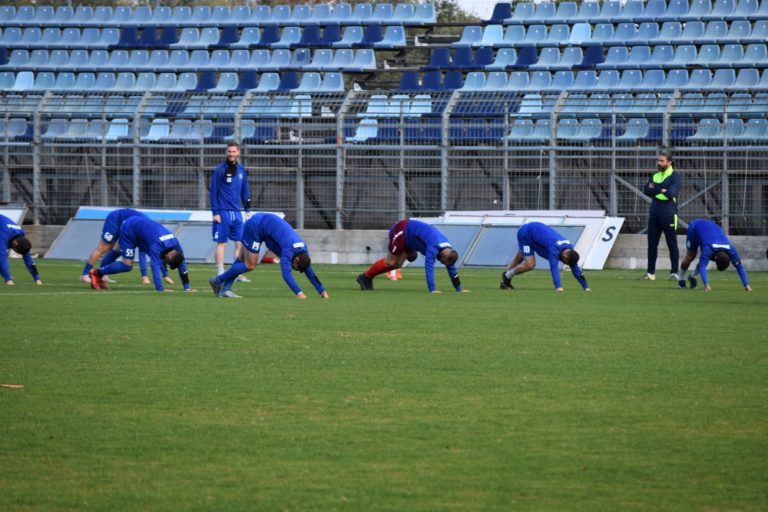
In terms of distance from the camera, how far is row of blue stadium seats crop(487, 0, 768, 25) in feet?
107

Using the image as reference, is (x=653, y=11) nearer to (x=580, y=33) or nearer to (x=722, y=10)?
(x=722, y=10)

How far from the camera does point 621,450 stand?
7.50 metres

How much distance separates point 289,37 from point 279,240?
20.7 metres

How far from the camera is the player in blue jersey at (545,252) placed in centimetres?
1964

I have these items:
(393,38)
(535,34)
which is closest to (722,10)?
(535,34)

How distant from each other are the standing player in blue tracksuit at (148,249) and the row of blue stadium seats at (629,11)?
17.6 m

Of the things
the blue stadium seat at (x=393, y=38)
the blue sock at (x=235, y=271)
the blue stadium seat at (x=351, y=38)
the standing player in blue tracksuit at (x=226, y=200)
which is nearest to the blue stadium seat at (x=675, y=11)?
the blue stadium seat at (x=393, y=38)

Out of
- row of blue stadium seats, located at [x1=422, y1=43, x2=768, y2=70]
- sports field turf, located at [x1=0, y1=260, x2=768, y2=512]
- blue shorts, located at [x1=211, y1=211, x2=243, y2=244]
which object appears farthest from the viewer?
row of blue stadium seats, located at [x1=422, y1=43, x2=768, y2=70]

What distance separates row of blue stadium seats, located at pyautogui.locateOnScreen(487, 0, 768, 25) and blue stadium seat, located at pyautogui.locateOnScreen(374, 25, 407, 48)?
7.85ft

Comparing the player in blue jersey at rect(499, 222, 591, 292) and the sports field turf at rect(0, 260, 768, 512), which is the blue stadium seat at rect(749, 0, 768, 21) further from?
the sports field turf at rect(0, 260, 768, 512)

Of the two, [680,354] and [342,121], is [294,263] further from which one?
[342,121]

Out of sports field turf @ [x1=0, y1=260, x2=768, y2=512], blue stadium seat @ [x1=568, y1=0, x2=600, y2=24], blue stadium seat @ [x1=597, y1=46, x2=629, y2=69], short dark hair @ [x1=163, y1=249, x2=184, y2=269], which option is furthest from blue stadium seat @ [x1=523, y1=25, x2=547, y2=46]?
sports field turf @ [x1=0, y1=260, x2=768, y2=512]

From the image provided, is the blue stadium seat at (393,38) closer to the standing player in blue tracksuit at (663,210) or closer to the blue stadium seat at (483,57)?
the blue stadium seat at (483,57)

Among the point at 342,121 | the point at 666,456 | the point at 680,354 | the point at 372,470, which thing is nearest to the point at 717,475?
the point at 666,456
